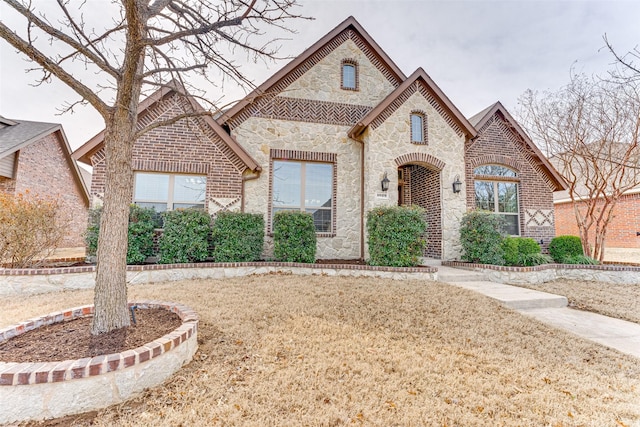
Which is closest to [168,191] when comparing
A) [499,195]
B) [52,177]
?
[52,177]

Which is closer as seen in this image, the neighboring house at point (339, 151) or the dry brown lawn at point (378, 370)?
the dry brown lawn at point (378, 370)

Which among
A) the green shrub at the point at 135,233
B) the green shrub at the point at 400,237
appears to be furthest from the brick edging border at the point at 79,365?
the green shrub at the point at 400,237

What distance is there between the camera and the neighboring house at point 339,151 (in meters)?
7.86

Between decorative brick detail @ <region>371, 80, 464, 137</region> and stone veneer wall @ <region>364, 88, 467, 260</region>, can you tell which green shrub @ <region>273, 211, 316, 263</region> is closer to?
stone veneer wall @ <region>364, 88, 467, 260</region>

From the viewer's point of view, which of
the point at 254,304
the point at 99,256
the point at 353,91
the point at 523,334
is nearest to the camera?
the point at 99,256

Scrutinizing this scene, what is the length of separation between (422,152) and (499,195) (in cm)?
351

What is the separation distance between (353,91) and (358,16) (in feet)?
7.90

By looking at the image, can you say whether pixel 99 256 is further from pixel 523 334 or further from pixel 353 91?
pixel 353 91

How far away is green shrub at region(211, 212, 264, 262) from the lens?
6840mm

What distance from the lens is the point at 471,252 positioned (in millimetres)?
7742

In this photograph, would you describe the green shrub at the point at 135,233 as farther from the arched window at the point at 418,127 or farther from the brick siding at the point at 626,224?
the brick siding at the point at 626,224

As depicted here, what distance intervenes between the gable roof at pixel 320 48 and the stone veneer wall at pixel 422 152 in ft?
5.21

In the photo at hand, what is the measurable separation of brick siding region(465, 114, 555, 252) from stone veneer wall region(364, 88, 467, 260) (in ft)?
4.60

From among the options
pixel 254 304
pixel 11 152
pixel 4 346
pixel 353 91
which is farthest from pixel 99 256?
pixel 11 152
